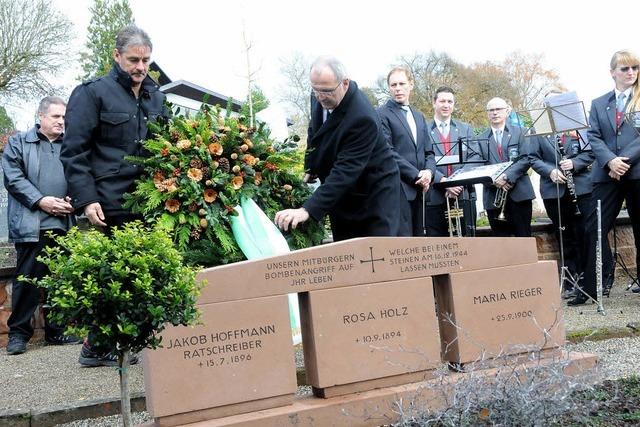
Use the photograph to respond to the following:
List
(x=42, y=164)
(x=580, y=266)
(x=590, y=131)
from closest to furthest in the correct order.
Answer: (x=42, y=164)
(x=590, y=131)
(x=580, y=266)

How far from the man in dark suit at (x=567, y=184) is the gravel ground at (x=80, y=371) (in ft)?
5.34

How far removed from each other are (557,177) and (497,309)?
4.06 meters

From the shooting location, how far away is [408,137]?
7.32m

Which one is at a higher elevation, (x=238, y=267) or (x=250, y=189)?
(x=250, y=189)

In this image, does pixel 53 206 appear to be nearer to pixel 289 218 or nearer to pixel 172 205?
pixel 172 205

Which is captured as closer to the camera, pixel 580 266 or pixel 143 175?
pixel 143 175

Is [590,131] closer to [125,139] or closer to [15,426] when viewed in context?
[125,139]

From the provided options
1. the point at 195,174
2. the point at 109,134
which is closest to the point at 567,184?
the point at 195,174

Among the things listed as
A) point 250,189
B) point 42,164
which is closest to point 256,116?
point 250,189

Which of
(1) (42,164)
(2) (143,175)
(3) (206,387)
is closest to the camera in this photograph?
(3) (206,387)

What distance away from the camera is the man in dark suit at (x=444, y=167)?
323 inches

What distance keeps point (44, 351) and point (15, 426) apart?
232cm

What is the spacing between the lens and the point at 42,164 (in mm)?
6625

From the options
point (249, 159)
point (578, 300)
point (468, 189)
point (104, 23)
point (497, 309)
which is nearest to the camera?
point (497, 309)
